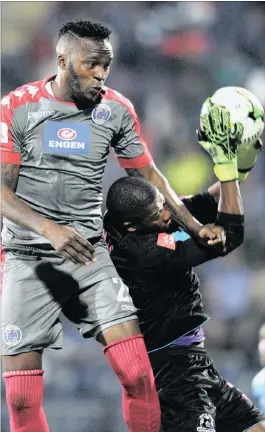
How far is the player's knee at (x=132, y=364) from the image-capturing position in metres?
3.06

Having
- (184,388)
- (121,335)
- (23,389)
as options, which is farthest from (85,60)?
(184,388)

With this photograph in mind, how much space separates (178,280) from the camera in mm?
3531

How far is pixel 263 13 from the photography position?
654cm

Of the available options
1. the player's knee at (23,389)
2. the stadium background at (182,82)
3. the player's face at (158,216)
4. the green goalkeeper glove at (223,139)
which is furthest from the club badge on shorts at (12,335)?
the stadium background at (182,82)

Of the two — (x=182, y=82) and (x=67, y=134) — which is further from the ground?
(x=182, y=82)

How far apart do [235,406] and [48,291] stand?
1.01 meters

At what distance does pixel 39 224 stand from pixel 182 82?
3.48 m

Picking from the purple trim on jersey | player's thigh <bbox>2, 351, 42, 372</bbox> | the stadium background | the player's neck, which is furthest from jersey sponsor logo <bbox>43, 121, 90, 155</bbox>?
the stadium background

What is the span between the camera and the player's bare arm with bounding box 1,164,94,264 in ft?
9.39

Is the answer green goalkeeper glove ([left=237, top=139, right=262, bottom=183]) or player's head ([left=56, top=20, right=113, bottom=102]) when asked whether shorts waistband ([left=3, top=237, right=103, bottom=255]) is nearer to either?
player's head ([left=56, top=20, right=113, bottom=102])

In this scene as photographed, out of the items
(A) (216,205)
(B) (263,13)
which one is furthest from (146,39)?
(A) (216,205)

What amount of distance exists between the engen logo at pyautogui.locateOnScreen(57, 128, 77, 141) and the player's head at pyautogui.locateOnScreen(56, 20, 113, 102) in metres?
0.14

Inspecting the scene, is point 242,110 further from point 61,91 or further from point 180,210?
point 61,91

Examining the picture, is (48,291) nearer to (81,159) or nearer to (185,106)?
(81,159)
